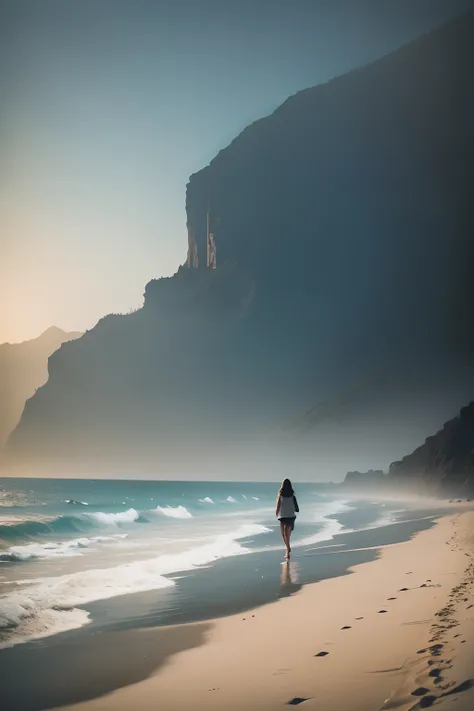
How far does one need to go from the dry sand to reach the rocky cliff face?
10969 cm

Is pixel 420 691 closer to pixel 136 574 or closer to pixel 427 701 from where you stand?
pixel 427 701

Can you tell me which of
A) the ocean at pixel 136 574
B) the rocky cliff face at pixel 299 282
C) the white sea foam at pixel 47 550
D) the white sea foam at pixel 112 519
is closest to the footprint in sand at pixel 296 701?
the ocean at pixel 136 574

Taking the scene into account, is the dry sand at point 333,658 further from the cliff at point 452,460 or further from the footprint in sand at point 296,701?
the cliff at point 452,460

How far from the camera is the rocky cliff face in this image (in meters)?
122

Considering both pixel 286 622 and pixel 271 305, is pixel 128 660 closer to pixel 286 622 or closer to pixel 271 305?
pixel 286 622

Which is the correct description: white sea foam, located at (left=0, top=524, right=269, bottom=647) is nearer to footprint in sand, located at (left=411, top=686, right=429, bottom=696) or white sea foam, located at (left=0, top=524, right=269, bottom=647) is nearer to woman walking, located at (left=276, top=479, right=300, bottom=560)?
woman walking, located at (left=276, top=479, right=300, bottom=560)

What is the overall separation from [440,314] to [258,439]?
1857 inches

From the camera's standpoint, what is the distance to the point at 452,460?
2475 inches

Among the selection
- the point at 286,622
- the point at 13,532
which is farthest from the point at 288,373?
the point at 286,622

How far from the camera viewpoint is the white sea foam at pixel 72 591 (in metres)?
7.59

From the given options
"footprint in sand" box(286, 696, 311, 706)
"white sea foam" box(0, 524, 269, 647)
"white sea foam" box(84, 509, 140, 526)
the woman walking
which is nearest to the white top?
the woman walking

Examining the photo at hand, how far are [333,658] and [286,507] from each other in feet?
27.6

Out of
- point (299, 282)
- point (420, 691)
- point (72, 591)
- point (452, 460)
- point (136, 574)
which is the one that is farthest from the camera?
point (299, 282)

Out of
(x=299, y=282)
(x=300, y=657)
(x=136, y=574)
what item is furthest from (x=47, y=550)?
(x=299, y=282)
